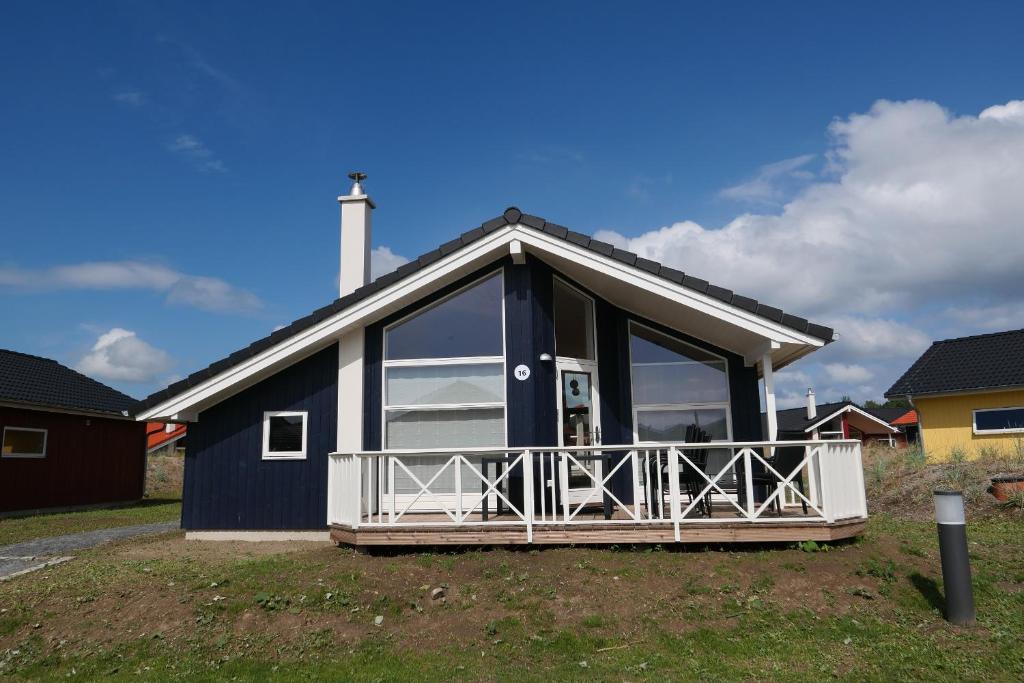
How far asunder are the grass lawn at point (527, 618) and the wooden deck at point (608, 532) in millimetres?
158

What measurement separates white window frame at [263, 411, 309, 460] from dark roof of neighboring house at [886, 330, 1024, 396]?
20.2 meters

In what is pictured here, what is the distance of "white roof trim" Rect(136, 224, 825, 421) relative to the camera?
9.59 m

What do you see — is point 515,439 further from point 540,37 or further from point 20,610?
point 540,37

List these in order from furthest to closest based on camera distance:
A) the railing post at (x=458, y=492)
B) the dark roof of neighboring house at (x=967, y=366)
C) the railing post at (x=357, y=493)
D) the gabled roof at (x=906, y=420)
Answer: the gabled roof at (x=906, y=420), the dark roof of neighboring house at (x=967, y=366), the railing post at (x=357, y=493), the railing post at (x=458, y=492)

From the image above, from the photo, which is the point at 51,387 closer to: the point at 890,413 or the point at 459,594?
the point at 459,594

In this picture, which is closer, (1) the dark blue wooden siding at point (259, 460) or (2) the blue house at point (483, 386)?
(2) the blue house at point (483, 386)

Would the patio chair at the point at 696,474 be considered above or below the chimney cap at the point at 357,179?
below

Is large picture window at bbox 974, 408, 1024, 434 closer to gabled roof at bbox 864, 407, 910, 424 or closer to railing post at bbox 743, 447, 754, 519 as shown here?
railing post at bbox 743, 447, 754, 519

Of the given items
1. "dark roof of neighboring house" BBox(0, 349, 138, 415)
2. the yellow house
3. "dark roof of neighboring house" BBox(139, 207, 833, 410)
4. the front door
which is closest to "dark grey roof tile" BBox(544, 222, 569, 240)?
"dark roof of neighboring house" BBox(139, 207, 833, 410)

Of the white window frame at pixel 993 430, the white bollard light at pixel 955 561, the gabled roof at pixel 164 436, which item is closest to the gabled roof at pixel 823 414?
the white window frame at pixel 993 430

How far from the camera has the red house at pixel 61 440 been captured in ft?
56.7

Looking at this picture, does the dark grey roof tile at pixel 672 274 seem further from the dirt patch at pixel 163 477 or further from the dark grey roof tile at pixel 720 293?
the dirt patch at pixel 163 477

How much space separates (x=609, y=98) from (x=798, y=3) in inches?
127

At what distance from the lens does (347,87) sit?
43.1ft
